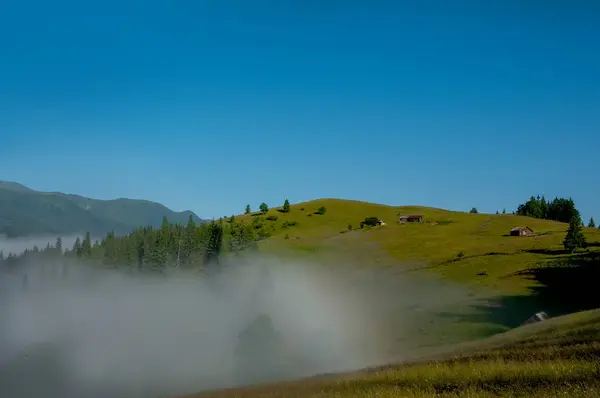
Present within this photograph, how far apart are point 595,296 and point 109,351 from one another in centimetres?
12353

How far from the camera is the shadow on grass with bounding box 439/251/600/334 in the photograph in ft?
268

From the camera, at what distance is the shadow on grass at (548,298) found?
81.7m

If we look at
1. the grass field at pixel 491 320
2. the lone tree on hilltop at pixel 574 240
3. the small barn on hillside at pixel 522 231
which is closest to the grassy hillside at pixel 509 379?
the grass field at pixel 491 320

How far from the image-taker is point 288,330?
112 meters

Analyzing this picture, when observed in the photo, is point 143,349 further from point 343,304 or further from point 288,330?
point 343,304

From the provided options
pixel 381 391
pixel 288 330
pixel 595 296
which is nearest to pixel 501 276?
pixel 595 296

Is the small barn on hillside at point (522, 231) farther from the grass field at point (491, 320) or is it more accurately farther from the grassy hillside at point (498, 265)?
the grass field at point (491, 320)

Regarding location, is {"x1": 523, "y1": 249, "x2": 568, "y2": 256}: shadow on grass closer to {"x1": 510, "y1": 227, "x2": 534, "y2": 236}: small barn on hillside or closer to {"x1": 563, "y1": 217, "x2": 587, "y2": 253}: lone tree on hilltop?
{"x1": 563, "y1": 217, "x2": 587, "y2": 253}: lone tree on hilltop

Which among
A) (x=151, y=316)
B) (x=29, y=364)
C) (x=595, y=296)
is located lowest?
(x=29, y=364)

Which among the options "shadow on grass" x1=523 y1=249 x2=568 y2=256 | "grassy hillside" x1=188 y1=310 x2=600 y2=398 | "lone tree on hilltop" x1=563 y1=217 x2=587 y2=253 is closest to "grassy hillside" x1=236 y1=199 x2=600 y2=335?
"shadow on grass" x1=523 y1=249 x2=568 y2=256

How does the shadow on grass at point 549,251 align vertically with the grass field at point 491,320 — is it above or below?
above

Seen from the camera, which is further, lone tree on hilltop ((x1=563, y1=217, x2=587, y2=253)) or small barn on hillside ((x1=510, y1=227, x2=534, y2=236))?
small barn on hillside ((x1=510, y1=227, x2=534, y2=236))

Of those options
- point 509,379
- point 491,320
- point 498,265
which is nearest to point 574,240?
point 498,265

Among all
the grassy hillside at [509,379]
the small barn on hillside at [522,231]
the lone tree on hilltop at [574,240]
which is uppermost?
the small barn on hillside at [522,231]
